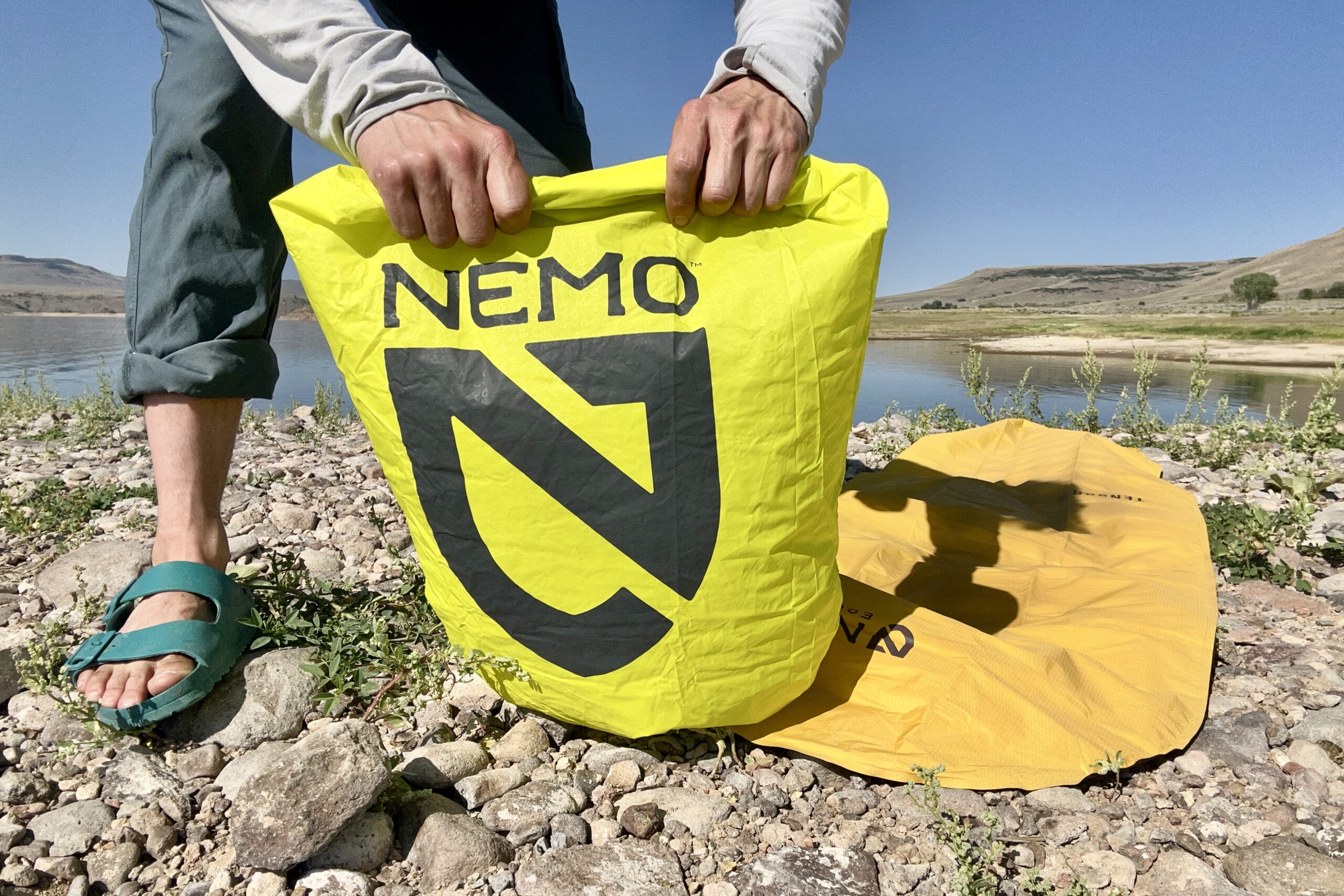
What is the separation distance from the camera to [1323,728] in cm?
129

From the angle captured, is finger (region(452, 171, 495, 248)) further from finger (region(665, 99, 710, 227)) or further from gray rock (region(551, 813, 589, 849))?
gray rock (region(551, 813, 589, 849))

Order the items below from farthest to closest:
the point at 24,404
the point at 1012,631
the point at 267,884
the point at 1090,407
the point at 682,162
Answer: the point at 24,404, the point at 1090,407, the point at 1012,631, the point at 682,162, the point at 267,884

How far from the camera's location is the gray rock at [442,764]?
1120 millimetres

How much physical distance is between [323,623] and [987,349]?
17657mm

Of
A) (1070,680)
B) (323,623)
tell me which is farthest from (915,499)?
(323,623)

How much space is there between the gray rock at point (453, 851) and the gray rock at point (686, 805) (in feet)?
0.65

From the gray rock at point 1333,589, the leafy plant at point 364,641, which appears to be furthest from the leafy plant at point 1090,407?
the leafy plant at point 364,641

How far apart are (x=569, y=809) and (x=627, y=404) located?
24.1 inches

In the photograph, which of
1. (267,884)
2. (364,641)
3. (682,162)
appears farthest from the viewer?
(364,641)

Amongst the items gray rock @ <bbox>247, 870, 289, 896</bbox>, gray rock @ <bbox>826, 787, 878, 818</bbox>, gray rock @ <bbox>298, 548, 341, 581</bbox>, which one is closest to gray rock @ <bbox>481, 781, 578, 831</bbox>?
gray rock @ <bbox>247, 870, 289, 896</bbox>

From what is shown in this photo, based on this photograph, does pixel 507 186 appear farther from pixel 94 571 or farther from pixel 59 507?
pixel 59 507

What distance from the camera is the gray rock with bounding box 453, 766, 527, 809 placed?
1.10m

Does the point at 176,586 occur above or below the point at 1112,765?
above

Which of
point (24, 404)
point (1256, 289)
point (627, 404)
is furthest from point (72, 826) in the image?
point (1256, 289)
